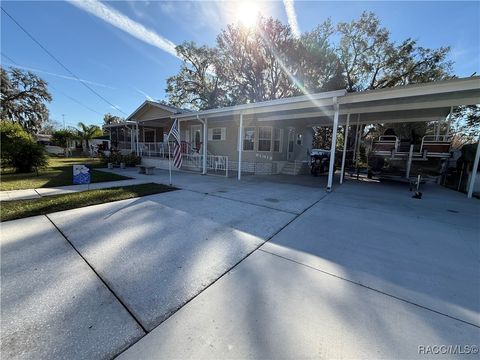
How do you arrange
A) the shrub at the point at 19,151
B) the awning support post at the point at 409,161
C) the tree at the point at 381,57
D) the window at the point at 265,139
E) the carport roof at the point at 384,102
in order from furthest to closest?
the tree at the point at 381,57 < the window at the point at 265,139 < the shrub at the point at 19,151 < the awning support post at the point at 409,161 < the carport roof at the point at 384,102

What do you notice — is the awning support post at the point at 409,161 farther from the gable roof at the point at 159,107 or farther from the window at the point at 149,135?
the window at the point at 149,135

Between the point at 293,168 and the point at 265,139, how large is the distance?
2.65 metres

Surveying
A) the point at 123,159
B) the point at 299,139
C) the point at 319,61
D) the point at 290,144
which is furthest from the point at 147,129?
the point at 319,61

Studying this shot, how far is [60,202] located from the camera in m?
5.17

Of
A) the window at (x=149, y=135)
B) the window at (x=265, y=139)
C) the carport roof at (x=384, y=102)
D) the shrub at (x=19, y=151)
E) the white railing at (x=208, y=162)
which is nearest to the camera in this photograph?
the carport roof at (x=384, y=102)

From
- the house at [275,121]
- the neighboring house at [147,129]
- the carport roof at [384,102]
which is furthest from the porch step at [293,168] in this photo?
the neighboring house at [147,129]

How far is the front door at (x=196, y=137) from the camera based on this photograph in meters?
14.4

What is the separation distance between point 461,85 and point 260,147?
8.58m

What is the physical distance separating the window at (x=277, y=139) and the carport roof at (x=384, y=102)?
151 centimetres

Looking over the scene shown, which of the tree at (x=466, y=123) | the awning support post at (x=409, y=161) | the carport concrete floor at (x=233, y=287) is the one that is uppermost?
the tree at (x=466, y=123)

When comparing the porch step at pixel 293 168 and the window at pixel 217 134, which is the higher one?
the window at pixel 217 134

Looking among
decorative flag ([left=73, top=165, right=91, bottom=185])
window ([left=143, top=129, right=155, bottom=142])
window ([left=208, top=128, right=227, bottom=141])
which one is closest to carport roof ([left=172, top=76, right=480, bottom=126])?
window ([left=208, top=128, right=227, bottom=141])

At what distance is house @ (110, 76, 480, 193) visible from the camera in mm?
7015

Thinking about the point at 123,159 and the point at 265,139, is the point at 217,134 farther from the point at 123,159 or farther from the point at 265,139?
the point at 123,159
